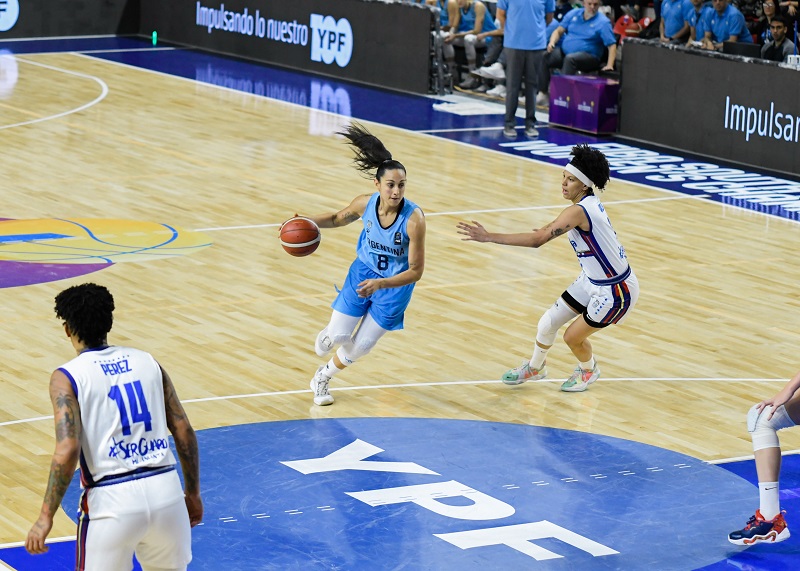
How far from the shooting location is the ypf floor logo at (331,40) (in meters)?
24.6

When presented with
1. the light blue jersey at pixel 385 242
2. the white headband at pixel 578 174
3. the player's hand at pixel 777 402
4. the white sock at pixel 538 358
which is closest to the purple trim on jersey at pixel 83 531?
the player's hand at pixel 777 402

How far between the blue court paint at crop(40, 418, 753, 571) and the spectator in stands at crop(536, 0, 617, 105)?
42.2ft

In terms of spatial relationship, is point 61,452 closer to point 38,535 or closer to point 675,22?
point 38,535

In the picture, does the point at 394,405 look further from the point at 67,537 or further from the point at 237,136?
the point at 237,136

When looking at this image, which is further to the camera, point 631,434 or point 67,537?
point 631,434

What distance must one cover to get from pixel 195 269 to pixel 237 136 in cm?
679

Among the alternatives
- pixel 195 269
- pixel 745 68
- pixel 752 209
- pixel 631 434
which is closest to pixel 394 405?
pixel 631 434

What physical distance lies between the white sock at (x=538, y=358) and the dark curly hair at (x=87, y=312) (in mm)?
5034

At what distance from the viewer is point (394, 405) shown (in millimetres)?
9633

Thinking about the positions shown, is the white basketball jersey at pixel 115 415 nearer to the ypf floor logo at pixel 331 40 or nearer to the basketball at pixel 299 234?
the basketball at pixel 299 234

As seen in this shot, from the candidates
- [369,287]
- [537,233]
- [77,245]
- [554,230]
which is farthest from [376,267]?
[77,245]

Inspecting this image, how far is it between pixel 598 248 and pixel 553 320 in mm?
644

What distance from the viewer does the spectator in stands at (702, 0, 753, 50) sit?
20.9 m

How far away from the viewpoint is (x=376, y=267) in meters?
9.35
